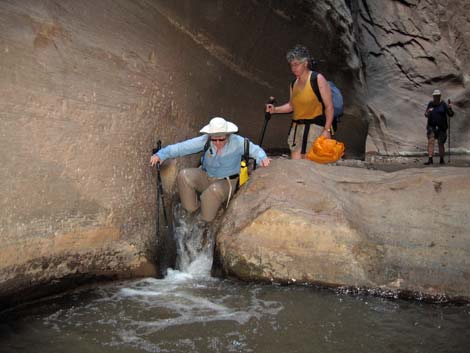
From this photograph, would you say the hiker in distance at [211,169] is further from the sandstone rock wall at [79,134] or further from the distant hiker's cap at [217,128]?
the sandstone rock wall at [79,134]

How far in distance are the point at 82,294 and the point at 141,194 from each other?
4.09 ft

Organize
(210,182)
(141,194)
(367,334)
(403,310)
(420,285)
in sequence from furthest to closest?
(210,182) < (141,194) < (420,285) < (403,310) < (367,334)

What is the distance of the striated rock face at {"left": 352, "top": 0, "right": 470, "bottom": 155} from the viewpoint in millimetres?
13695

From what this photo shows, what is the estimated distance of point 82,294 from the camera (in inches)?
175

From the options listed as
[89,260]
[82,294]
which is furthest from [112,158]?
[82,294]

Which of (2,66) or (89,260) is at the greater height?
(2,66)

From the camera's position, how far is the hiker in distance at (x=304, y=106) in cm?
579

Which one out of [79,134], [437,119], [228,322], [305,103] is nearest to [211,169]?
[305,103]

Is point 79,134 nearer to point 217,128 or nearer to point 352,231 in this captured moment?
point 217,128

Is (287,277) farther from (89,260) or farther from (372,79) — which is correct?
(372,79)

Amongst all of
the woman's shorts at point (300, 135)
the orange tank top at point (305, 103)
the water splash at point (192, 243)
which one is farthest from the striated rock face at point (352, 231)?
the orange tank top at point (305, 103)

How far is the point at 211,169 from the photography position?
18.7ft

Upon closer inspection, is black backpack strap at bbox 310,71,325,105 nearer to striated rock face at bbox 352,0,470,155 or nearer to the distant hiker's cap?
the distant hiker's cap

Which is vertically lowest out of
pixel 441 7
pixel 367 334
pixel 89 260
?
pixel 367 334
